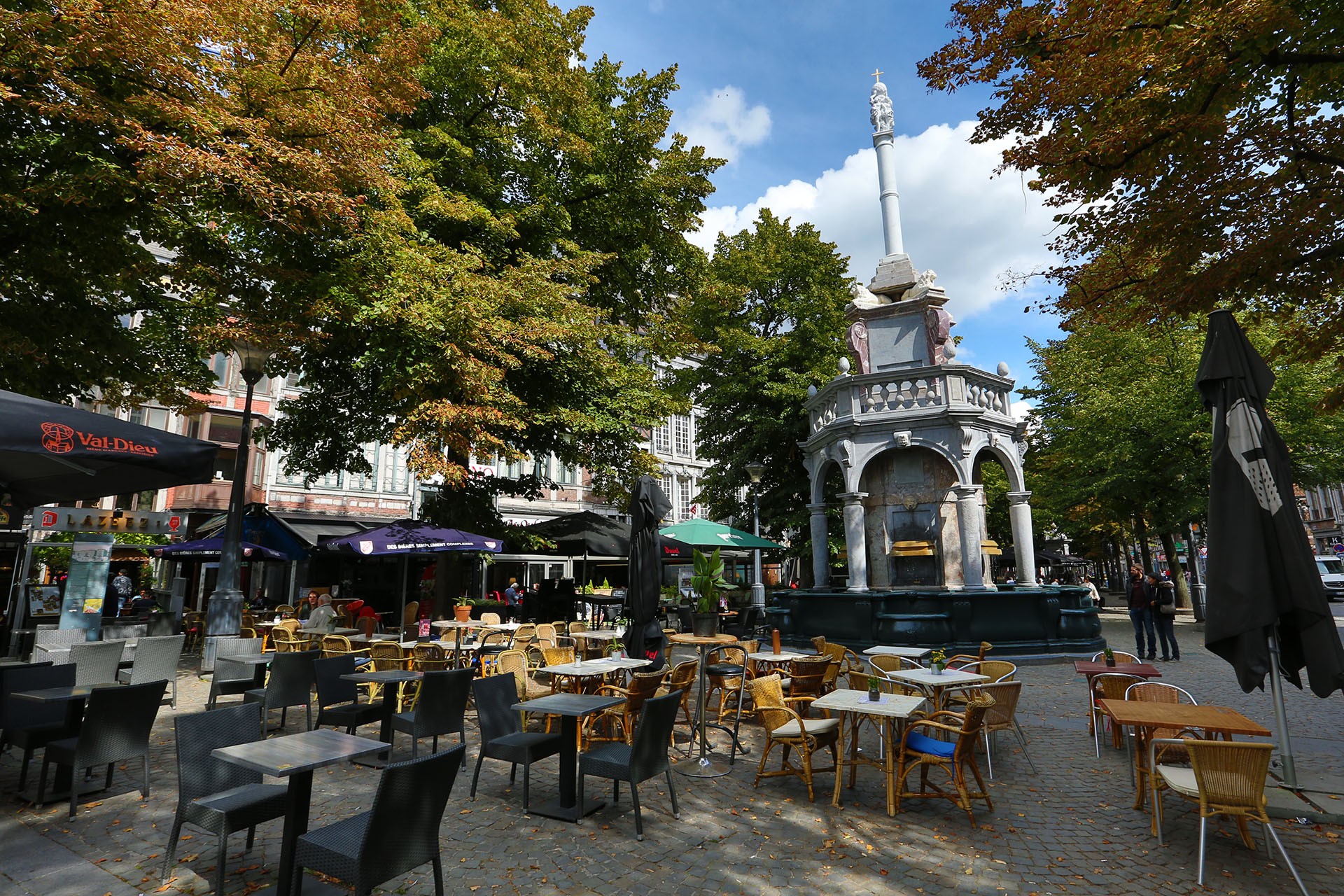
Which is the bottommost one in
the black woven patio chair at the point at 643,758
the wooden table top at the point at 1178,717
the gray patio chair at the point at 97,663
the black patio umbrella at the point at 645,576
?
the black woven patio chair at the point at 643,758

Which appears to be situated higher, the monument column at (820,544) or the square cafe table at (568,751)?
the monument column at (820,544)

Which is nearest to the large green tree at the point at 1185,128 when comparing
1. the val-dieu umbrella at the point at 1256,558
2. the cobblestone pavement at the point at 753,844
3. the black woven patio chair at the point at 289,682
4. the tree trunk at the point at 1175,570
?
the val-dieu umbrella at the point at 1256,558

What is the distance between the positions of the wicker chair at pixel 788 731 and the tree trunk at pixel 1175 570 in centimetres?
2229

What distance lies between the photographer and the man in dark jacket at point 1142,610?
12.9 metres

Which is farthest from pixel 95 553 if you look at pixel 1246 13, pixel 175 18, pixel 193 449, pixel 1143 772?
pixel 1246 13

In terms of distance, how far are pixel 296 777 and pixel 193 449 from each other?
3717 millimetres

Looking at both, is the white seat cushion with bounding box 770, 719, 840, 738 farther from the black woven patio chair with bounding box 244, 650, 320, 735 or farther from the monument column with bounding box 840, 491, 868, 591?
the monument column with bounding box 840, 491, 868, 591

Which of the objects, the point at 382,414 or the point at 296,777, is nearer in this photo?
the point at 296,777

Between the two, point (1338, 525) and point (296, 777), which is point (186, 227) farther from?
point (1338, 525)

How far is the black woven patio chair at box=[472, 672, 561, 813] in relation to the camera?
208 inches

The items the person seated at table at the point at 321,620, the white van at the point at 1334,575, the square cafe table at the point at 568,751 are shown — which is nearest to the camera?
the square cafe table at the point at 568,751

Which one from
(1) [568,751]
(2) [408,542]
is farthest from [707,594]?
(1) [568,751]

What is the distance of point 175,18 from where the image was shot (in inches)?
282

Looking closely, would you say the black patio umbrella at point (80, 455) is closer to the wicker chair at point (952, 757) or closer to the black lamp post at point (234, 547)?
the black lamp post at point (234, 547)
